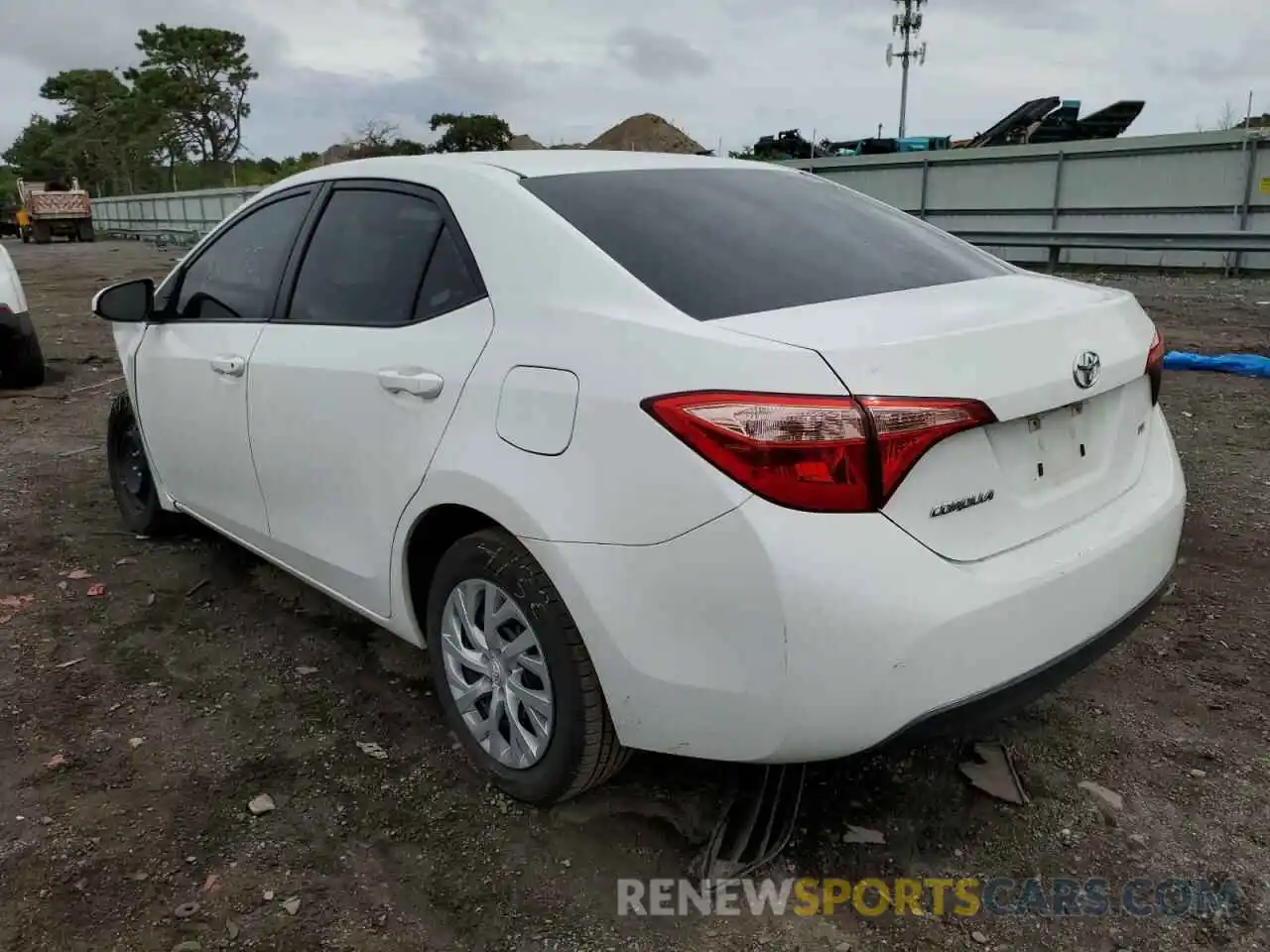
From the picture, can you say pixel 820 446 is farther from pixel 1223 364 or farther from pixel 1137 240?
pixel 1137 240

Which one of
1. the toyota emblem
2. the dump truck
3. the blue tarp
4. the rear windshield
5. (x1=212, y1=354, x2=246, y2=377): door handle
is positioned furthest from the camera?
the dump truck

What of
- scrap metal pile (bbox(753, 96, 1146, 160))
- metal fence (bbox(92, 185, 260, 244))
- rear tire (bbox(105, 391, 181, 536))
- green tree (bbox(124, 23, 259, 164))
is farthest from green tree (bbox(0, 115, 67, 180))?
rear tire (bbox(105, 391, 181, 536))

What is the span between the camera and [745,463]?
192 centimetres

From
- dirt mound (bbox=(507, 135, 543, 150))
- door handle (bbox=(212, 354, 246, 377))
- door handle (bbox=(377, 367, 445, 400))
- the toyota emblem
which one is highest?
dirt mound (bbox=(507, 135, 543, 150))

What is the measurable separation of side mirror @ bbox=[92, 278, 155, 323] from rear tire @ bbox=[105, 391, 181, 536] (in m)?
0.57

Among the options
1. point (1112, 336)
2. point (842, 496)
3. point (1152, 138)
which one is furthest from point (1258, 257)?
point (842, 496)

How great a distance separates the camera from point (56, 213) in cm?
3712

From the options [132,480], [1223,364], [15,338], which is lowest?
[1223,364]

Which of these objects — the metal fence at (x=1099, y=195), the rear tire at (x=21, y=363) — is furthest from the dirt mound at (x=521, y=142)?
the rear tire at (x=21, y=363)

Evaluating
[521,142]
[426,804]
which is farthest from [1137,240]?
[521,142]

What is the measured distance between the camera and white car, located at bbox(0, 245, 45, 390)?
7879 millimetres

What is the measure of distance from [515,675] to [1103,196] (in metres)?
16.9

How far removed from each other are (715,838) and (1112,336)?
1535mm

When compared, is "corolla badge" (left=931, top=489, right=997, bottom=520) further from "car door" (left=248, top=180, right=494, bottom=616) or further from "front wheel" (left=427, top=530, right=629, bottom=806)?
"car door" (left=248, top=180, right=494, bottom=616)
